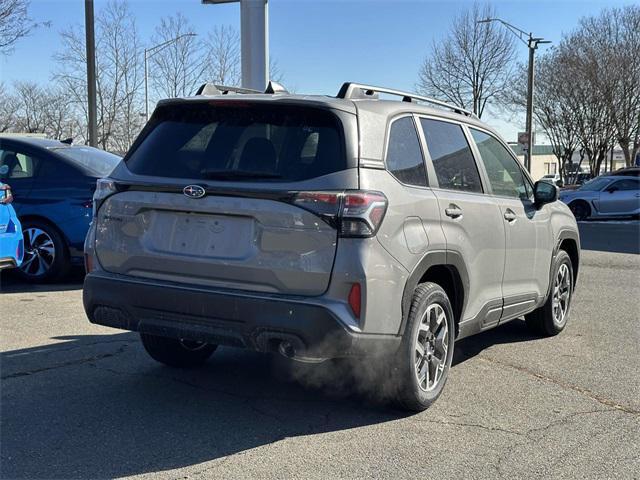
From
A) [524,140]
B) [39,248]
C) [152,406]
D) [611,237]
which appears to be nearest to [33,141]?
[39,248]

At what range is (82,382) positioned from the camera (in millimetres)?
4867

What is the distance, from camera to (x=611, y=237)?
16625 mm

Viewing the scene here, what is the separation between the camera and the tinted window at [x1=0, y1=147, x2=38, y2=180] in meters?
8.68

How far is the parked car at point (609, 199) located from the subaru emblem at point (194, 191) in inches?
787

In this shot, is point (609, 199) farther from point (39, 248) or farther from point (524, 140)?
point (39, 248)

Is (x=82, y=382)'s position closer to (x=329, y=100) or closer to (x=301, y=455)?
(x=301, y=455)

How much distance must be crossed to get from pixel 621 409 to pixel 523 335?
2104 mm

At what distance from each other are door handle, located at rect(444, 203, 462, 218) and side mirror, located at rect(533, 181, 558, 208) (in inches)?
61.2

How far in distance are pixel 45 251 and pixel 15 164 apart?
1205 mm

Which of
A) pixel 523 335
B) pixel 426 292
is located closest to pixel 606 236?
pixel 523 335

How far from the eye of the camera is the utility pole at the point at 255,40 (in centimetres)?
1179

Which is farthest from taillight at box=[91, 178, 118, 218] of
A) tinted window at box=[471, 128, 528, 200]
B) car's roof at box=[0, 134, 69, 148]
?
car's roof at box=[0, 134, 69, 148]

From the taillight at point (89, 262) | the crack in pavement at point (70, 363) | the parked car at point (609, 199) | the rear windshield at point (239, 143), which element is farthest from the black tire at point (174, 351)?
the parked car at point (609, 199)

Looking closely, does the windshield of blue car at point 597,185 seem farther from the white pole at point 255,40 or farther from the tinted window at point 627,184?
the white pole at point 255,40
